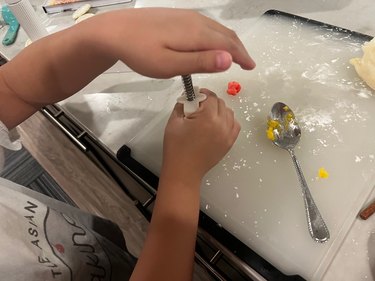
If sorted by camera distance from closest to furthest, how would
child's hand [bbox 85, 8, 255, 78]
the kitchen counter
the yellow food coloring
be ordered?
child's hand [bbox 85, 8, 255, 78] → the yellow food coloring → the kitchen counter

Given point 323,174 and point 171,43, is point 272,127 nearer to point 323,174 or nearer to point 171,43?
point 323,174

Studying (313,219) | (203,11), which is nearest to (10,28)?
(203,11)

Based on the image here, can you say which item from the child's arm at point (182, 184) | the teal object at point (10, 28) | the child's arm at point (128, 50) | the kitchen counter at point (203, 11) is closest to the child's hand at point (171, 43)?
the child's arm at point (128, 50)

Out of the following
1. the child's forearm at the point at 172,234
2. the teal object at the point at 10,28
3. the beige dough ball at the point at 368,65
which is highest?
the teal object at the point at 10,28

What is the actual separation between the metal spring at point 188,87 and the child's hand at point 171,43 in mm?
33

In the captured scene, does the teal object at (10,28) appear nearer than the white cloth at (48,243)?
No

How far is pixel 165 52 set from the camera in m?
0.40

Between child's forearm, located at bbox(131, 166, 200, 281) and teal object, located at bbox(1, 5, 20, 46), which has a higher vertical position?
teal object, located at bbox(1, 5, 20, 46)

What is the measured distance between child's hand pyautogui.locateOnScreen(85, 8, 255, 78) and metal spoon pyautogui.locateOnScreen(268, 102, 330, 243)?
12 centimetres

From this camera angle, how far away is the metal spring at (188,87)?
1.42ft

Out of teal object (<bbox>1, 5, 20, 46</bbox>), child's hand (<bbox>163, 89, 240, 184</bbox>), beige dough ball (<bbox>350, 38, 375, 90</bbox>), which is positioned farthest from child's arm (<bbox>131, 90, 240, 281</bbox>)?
teal object (<bbox>1, 5, 20, 46</bbox>)

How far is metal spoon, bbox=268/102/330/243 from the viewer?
43 cm

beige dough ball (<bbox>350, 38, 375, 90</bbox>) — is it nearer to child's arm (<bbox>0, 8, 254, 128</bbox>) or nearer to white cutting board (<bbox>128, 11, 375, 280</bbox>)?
white cutting board (<bbox>128, 11, 375, 280</bbox>)

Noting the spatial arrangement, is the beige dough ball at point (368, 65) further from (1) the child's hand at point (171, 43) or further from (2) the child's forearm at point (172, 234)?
(2) the child's forearm at point (172, 234)
